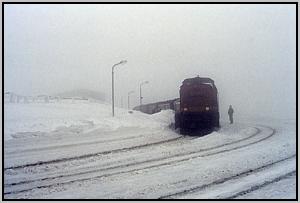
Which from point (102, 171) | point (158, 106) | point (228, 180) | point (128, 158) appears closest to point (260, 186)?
point (228, 180)

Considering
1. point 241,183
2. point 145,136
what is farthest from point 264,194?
point 145,136

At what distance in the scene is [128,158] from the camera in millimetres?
13617

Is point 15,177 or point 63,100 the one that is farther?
point 63,100

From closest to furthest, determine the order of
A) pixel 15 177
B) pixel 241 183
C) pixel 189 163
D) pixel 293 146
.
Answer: pixel 241 183 < pixel 15 177 < pixel 189 163 < pixel 293 146

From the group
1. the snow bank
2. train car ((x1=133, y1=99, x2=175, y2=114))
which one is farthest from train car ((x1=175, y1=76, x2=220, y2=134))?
the snow bank

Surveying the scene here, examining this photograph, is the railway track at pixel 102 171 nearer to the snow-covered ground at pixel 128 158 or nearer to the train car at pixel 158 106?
the snow-covered ground at pixel 128 158

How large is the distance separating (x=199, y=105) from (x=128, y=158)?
918cm

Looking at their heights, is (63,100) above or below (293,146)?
above

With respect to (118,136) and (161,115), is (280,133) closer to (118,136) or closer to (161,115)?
(161,115)

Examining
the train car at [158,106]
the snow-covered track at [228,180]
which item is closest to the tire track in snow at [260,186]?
the snow-covered track at [228,180]

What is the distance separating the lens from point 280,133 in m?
20.3

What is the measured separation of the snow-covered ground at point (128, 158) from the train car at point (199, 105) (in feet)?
3.88

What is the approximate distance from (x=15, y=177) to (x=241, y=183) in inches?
295

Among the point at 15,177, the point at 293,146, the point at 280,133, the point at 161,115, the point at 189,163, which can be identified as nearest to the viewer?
the point at 15,177
